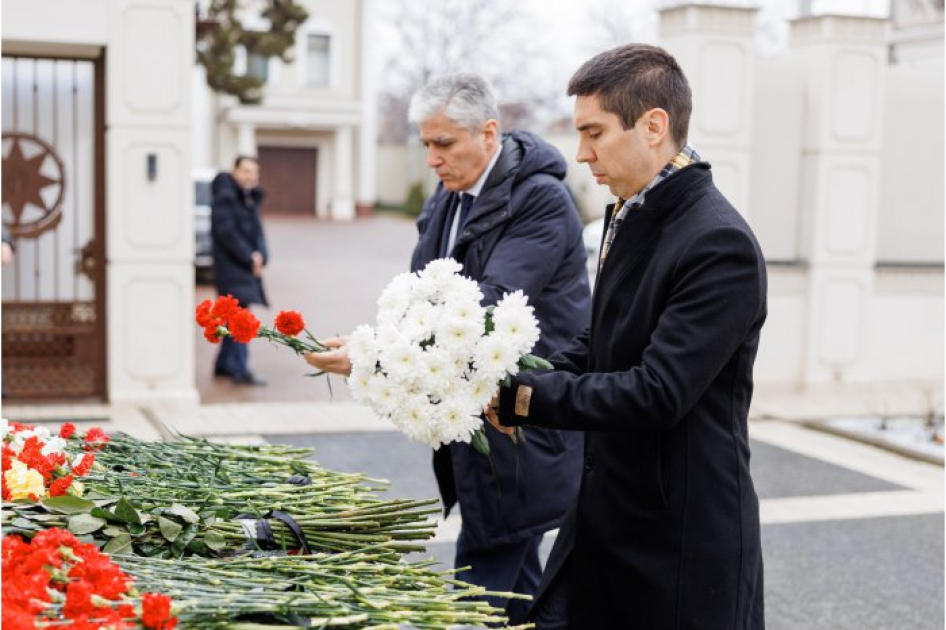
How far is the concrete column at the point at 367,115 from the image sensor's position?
4350cm

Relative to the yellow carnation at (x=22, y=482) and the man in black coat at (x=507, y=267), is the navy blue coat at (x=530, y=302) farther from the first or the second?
the yellow carnation at (x=22, y=482)

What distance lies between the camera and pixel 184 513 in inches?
112

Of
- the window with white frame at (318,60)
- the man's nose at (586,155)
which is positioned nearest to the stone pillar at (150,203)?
the man's nose at (586,155)

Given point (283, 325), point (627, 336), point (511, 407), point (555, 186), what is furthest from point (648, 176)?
point (555, 186)

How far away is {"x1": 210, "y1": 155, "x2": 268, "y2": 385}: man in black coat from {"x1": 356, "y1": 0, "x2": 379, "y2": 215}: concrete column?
32499 mm

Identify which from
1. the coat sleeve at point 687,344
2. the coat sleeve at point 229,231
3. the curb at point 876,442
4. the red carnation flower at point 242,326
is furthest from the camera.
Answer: the coat sleeve at point 229,231

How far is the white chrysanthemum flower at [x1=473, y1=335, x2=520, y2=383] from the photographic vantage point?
109 inches

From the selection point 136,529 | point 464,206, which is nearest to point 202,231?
point 464,206

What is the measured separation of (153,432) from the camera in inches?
361

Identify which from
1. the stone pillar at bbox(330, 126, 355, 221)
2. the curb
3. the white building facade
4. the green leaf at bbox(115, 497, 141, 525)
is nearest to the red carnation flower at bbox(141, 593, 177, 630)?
the green leaf at bbox(115, 497, 141, 525)

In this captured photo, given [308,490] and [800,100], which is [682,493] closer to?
[308,490]

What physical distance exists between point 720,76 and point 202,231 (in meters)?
12.4

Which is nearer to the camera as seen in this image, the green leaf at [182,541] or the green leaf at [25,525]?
the green leaf at [25,525]

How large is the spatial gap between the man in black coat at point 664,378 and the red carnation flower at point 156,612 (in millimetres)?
948
